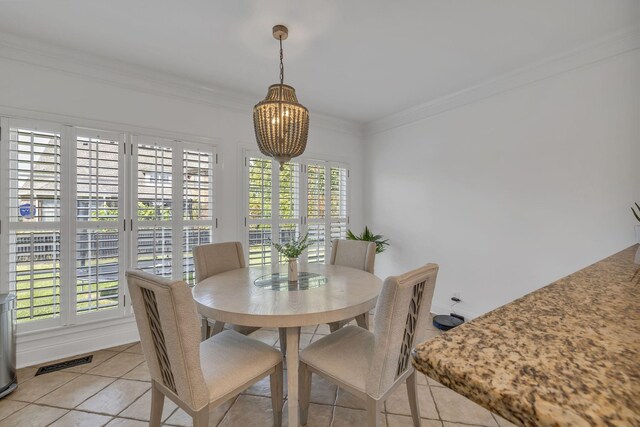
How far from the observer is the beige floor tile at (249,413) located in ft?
5.44

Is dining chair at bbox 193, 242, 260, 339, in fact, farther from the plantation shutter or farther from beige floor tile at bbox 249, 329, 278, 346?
the plantation shutter

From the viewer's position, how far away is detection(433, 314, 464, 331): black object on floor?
2.90 metres

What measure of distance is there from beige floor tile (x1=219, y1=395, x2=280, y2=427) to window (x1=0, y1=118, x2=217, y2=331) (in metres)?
1.49

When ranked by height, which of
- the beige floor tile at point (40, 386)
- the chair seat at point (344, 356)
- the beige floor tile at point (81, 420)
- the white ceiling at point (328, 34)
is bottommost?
the beige floor tile at point (81, 420)

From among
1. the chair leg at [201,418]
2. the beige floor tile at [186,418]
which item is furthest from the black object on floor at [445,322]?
the chair leg at [201,418]

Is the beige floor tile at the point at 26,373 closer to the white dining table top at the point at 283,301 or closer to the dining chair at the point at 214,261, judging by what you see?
the dining chair at the point at 214,261

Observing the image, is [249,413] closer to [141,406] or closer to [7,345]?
[141,406]

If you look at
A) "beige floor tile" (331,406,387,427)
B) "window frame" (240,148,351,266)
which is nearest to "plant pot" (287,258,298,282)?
"beige floor tile" (331,406,387,427)

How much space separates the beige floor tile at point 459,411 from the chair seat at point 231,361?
3.75 ft

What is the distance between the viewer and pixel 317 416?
1717 mm

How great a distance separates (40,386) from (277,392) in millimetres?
1845

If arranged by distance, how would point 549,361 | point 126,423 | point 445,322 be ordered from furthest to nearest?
point 445,322 < point 126,423 < point 549,361

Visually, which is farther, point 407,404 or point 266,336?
point 266,336

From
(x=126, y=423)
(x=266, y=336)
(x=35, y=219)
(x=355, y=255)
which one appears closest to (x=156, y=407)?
(x=126, y=423)
